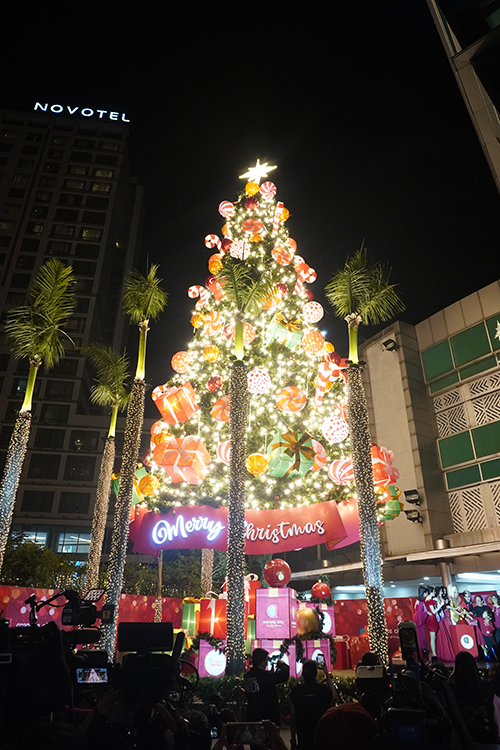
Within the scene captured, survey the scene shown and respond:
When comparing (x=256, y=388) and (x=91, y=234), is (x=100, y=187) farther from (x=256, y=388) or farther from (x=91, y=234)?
(x=256, y=388)

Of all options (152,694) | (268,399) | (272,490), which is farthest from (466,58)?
(152,694)

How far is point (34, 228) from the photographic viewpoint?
54.9 meters

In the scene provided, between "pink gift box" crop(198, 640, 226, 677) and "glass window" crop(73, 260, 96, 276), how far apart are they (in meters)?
51.0

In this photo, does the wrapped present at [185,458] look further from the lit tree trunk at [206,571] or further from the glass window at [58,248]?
the glass window at [58,248]

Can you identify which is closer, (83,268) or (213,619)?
(213,619)

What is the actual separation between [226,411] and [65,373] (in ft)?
139

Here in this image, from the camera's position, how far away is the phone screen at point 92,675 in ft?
13.8

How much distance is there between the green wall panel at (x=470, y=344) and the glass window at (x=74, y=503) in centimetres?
3541

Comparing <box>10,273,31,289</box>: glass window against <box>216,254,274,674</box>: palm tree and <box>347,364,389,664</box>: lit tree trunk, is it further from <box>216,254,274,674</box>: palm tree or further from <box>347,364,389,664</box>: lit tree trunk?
<box>347,364,389,664</box>: lit tree trunk

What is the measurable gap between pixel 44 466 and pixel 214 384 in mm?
38192

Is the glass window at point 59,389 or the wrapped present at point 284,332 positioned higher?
the glass window at point 59,389

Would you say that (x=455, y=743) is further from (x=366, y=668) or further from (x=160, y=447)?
(x=160, y=447)

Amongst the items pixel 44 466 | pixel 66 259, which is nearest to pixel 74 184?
pixel 66 259

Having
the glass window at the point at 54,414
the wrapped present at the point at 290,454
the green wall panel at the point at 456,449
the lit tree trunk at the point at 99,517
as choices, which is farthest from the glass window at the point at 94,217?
the wrapped present at the point at 290,454
